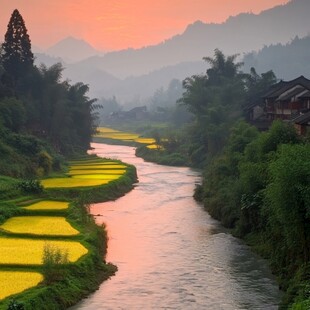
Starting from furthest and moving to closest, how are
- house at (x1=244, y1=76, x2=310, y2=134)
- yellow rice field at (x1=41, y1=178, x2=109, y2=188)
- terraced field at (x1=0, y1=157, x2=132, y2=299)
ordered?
1. house at (x1=244, y1=76, x2=310, y2=134)
2. yellow rice field at (x1=41, y1=178, x2=109, y2=188)
3. terraced field at (x1=0, y1=157, x2=132, y2=299)

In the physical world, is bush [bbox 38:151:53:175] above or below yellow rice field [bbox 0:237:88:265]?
above

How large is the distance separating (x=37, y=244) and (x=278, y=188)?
34.5 feet

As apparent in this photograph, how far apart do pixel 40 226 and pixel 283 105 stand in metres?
27.6

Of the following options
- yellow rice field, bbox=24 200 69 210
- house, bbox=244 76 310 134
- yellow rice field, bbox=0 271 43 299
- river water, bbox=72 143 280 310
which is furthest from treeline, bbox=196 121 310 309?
yellow rice field, bbox=24 200 69 210

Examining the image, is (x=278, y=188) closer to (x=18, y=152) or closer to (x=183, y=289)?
(x=183, y=289)

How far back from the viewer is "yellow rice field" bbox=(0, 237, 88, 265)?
67.3 ft

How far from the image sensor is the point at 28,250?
2205cm

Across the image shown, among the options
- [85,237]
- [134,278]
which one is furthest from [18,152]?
[134,278]

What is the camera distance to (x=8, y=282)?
18.1m

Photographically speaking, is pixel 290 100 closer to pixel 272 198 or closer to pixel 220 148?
pixel 220 148

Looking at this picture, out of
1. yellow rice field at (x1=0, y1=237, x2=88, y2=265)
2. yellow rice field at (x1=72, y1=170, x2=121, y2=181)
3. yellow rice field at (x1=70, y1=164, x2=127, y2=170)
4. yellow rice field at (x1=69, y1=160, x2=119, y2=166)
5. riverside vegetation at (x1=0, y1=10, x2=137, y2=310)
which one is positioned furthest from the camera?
yellow rice field at (x1=69, y1=160, x2=119, y2=166)

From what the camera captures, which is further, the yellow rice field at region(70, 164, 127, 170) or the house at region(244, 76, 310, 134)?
the yellow rice field at region(70, 164, 127, 170)

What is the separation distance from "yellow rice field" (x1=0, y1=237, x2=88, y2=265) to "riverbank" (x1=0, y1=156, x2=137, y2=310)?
1.00ft

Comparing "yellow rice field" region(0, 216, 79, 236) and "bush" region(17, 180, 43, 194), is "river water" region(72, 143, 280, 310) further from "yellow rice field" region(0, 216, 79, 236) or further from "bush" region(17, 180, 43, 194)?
"bush" region(17, 180, 43, 194)
